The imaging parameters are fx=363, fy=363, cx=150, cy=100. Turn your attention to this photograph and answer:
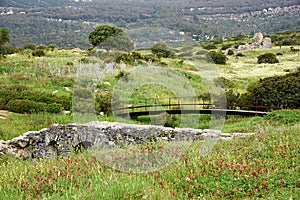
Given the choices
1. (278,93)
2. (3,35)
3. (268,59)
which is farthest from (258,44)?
(278,93)

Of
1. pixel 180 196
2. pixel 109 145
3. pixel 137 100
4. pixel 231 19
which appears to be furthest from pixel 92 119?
pixel 231 19

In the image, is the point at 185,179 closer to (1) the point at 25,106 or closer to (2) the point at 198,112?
(2) the point at 198,112

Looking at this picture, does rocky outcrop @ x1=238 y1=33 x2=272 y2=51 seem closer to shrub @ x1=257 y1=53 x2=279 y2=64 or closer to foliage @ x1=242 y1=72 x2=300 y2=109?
shrub @ x1=257 y1=53 x2=279 y2=64

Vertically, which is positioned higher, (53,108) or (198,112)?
(53,108)

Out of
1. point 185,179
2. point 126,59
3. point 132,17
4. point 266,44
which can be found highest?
point 132,17

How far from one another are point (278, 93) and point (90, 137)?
11.4 metres

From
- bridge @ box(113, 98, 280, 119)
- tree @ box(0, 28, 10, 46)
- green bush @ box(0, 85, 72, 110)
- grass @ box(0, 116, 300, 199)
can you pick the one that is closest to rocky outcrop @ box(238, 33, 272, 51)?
tree @ box(0, 28, 10, 46)

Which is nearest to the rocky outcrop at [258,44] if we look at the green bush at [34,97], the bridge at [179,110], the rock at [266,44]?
the rock at [266,44]

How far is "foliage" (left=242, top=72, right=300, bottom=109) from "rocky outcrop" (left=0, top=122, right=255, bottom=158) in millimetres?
8020

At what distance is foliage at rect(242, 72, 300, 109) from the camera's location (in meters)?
20.2

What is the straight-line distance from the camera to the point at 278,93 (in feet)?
67.8

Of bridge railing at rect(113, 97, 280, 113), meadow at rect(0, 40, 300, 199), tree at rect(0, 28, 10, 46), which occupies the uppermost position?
tree at rect(0, 28, 10, 46)

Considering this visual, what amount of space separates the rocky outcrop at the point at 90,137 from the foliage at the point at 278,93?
8020mm

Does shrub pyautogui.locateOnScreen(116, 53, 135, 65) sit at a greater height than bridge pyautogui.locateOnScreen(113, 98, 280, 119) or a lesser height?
greater
